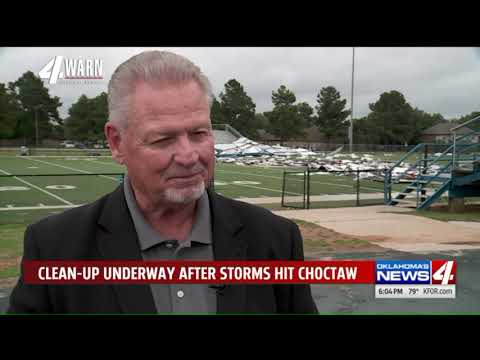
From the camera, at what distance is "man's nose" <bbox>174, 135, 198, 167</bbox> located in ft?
6.10

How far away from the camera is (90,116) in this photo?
3479 mm

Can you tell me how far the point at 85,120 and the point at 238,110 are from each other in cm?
123

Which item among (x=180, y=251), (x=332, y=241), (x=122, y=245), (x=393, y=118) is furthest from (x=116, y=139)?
(x=332, y=241)

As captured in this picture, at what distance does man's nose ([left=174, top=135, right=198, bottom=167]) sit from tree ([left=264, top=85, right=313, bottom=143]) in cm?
237

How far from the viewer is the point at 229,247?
196 cm

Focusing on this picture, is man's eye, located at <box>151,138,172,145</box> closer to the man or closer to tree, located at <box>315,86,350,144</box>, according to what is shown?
A: the man

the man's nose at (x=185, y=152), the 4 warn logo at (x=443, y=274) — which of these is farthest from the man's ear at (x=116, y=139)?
the 4 warn logo at (x=443, y=274)

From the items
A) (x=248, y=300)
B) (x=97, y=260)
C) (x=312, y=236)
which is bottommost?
(x=312, y=236)

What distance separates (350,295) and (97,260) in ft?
7.49

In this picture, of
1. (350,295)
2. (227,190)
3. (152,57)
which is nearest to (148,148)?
(152,57)

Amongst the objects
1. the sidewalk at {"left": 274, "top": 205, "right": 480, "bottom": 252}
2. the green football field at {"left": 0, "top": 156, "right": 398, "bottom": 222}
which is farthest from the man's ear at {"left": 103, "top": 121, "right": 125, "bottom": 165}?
the green football field at {"left": 0, "top": 156, "right": 398, "bottom": 222}

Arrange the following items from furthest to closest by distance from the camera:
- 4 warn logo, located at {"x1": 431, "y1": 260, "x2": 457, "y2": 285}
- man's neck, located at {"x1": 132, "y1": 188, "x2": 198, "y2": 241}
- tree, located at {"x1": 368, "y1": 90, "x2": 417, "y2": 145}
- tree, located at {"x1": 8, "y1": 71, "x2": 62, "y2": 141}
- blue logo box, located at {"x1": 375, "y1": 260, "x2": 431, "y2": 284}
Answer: tree, located at {"x1": 368, "y1": 90, "x2": 417, "y2": 145} → tree, located at {"x1": 8, "y1": 71, "x2": 62, "y2": 141} → 4 warn logo, located at {"x1": 431, "y1": 260, "x2": 457, "y2": 285} → blue logo box, located at {"x1": 375, "y1": 260, "x2": 431, "y2": 284} → man's neck, located at {"x1": 132, "y1": 188, "x2": 198, "y2": 241}

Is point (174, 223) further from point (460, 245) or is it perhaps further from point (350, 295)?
point (460, 245)

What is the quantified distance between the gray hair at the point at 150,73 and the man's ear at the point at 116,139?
0.06 metres
